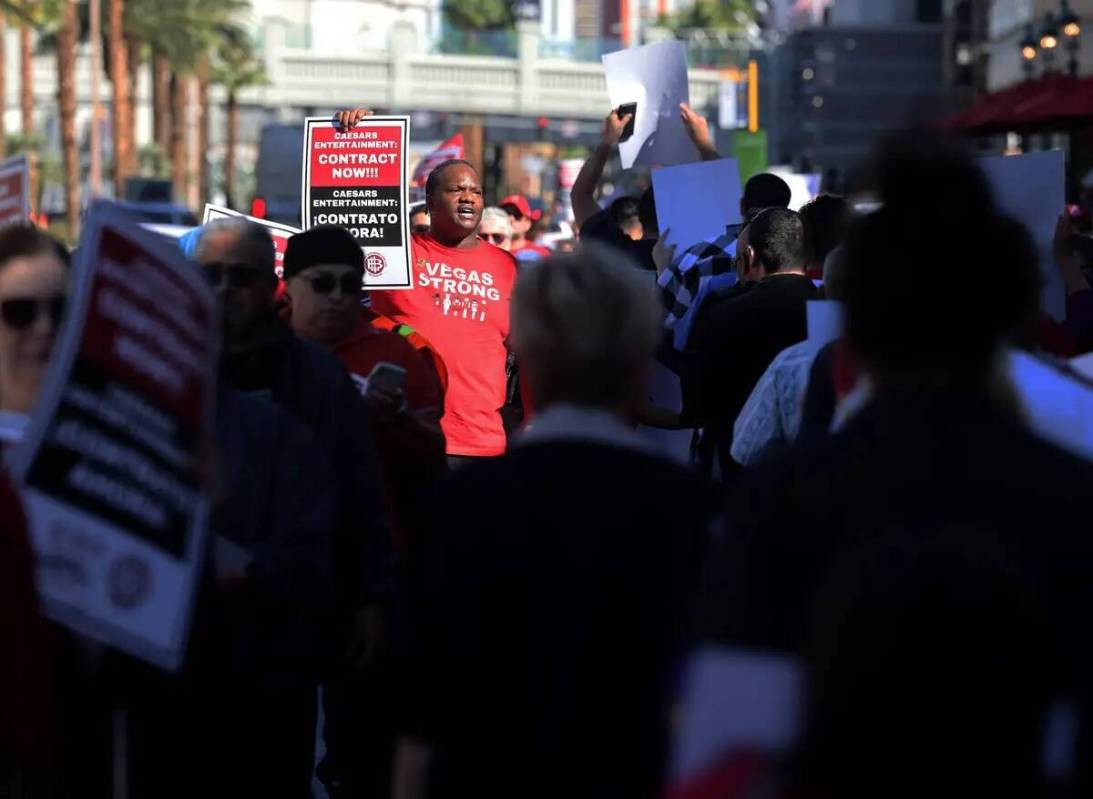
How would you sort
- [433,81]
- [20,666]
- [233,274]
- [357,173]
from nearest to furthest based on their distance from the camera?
1. [20,666]
2. [233,274]
3. [357,173]
4. [433,81]

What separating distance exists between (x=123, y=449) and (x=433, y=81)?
3011 inches

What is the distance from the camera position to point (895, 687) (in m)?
2.36

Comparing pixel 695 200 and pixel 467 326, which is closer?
pixel 467 326

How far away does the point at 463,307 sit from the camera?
8633 mm

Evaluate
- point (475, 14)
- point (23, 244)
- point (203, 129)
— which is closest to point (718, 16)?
point (475, 14)

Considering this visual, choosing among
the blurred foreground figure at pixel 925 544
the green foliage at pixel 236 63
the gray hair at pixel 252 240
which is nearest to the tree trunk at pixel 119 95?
the green foliage at pixel 236 63

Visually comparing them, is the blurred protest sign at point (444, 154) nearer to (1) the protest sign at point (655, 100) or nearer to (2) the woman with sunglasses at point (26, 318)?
(1) the protest sign at point (655, 100)

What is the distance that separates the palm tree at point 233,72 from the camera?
67.4 m

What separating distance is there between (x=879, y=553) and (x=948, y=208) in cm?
44

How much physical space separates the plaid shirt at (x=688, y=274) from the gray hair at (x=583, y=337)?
4951 millimetres

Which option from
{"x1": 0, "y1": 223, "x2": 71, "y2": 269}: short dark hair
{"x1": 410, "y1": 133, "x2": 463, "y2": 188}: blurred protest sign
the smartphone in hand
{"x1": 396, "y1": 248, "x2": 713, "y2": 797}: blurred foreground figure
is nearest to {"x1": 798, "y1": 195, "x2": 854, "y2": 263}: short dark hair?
the smartphone in hand

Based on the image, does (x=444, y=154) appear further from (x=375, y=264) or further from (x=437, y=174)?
(x=437, y=174)

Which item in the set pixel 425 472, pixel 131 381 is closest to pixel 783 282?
pixel 425 472

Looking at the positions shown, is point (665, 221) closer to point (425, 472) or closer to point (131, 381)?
point (425, 472)
